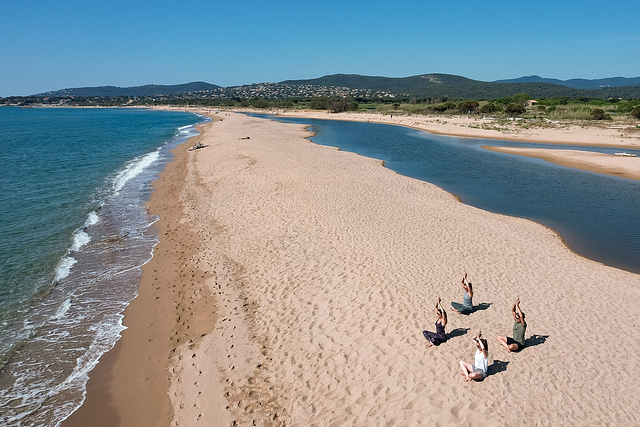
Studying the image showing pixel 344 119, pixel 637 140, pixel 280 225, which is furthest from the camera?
pixel 344 119

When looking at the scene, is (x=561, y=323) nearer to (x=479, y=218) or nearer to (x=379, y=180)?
(x=479, y=218)

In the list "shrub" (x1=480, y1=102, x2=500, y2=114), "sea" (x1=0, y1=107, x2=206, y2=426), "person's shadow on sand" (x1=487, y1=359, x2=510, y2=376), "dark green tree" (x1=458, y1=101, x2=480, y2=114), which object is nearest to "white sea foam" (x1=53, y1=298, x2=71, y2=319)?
"sea" (x1=0, y1=107, x2=206, y2=426)

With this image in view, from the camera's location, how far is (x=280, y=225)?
1587cm

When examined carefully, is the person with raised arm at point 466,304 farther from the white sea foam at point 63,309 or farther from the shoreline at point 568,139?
the shoreline at point 568,139

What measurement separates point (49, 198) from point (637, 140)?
58005 millimetres

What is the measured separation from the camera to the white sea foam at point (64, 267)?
1266cm

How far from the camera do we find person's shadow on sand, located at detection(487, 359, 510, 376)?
24.3ft

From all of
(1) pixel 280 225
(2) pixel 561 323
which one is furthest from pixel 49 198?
(2) pixel 561 323

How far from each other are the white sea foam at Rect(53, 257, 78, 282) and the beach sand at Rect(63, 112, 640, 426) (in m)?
2.60

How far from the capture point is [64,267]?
13289 mm

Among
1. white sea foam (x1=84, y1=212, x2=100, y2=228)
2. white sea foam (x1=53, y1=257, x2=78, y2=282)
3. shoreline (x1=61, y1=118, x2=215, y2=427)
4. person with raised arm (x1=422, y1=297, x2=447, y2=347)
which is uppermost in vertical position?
person with raised arm (x1=422, y1=297, x2=447, y2=347)

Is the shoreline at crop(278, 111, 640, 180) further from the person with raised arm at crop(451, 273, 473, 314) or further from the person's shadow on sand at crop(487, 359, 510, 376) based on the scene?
the person's shadow on sand at crop(487, 359, 510, 376)

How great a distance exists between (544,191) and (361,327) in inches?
822

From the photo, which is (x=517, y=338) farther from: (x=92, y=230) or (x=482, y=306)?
(x=92, y=230)
